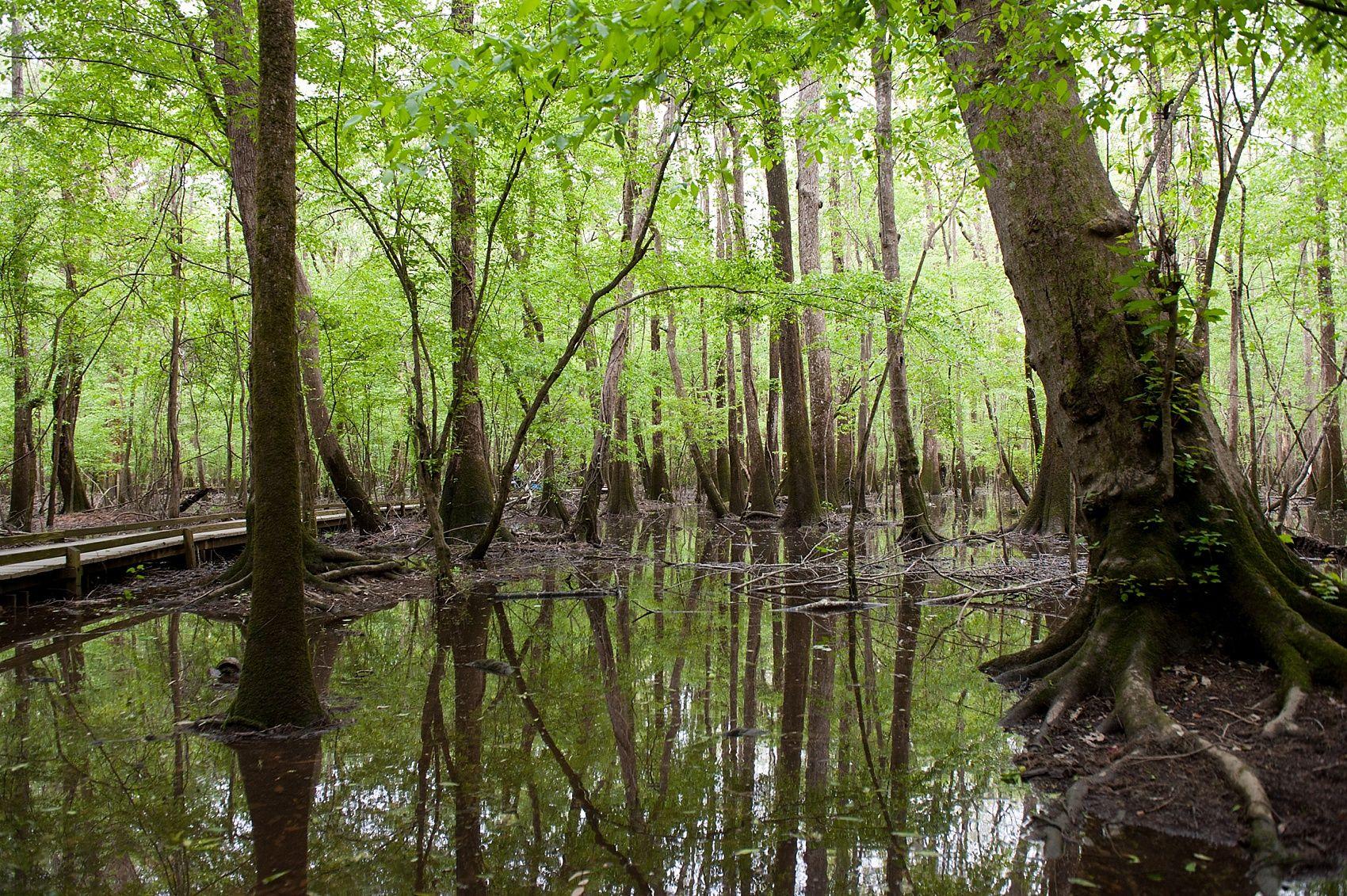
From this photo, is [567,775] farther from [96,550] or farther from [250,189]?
[96,550]

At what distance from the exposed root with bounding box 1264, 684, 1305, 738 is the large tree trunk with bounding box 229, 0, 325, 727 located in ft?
16.9

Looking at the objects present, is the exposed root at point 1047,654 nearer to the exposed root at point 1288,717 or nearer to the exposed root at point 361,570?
the exposed root at point 1288,717

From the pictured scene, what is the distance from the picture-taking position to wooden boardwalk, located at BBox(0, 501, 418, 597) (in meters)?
8.84

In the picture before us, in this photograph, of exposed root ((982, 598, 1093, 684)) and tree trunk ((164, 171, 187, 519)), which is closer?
exposed root ((982, 598, 1093, 684))

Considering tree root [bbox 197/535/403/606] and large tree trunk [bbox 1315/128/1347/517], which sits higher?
large tree trunk [bbox 1315/128/1347/517]

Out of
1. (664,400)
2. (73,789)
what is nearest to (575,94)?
(73,789)

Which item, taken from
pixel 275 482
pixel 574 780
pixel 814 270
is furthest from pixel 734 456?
pixel 574 780

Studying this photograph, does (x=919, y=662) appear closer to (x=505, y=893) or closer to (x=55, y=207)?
(x=505, y=893)

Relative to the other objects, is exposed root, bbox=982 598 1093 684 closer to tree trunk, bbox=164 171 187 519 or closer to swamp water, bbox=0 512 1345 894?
swamp water, bbox=0 512 1345 894

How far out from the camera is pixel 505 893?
267 cm

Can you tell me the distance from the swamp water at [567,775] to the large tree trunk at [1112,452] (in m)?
0.85

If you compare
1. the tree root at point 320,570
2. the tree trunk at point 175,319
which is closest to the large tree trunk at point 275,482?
the tree root at point 320,570

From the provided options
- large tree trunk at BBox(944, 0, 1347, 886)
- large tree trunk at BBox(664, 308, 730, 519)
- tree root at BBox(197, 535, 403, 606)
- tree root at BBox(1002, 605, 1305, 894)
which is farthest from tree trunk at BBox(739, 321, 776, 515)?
large tree trunk at BBox(944, 0, 1347, 886)

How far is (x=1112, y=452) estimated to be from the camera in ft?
14.9
